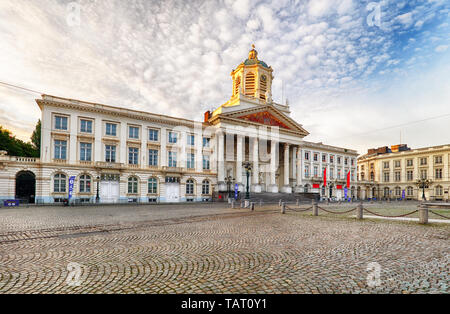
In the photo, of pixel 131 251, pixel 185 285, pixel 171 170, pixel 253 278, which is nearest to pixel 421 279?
pixel 253 278

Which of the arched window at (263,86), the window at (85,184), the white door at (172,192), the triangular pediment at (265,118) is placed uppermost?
the arched window at (263,86)

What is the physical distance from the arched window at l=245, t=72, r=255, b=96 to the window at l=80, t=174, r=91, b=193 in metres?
34.3

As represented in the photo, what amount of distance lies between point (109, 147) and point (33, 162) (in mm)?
8788

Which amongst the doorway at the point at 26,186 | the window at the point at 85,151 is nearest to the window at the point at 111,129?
the window at the point at 85,151

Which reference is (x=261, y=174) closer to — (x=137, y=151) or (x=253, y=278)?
(x=137, y=151)

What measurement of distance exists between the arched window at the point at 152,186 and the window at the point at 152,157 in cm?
254

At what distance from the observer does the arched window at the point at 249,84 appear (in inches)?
1962

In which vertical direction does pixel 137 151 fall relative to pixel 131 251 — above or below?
above

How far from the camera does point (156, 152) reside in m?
36.5

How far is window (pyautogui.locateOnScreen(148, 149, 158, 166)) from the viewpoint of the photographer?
3597cm

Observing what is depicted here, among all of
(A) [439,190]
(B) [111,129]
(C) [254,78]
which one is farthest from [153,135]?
(A) [439,190]

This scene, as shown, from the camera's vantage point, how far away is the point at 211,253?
6.55 metres

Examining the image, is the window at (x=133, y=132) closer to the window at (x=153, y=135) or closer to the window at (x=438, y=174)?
the window at (x=153, y=135)
